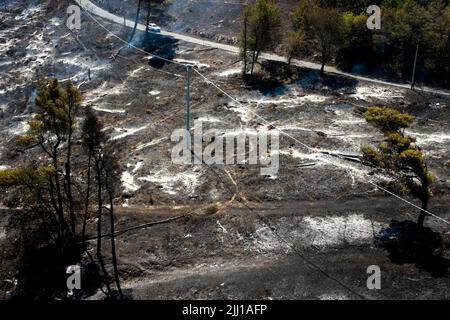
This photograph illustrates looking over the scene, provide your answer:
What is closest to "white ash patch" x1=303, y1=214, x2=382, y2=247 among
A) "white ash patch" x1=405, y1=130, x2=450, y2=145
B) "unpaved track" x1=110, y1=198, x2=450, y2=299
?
"unpaved track" x1=110, y1=198, x2=450, y2=299

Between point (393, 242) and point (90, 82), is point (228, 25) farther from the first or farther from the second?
point (393, 242)

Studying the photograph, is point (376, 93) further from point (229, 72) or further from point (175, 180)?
point (175, 180)

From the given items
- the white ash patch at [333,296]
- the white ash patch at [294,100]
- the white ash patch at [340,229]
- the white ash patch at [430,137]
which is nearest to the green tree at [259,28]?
the white ash patch at [294,100]

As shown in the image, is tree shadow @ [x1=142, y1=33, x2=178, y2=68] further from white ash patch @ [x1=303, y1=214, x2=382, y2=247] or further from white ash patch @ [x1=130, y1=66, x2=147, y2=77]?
white ash patch @ [x1=303, y1=214, x2=382, y2=247]

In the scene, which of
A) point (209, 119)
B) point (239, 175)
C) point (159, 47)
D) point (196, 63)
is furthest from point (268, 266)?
point (159, 47)

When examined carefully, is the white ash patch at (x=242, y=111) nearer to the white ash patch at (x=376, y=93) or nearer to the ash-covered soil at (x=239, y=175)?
the ash-covered soil at (x=239, y=175)

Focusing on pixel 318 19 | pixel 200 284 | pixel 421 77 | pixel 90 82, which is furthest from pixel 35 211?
pixel 421 77

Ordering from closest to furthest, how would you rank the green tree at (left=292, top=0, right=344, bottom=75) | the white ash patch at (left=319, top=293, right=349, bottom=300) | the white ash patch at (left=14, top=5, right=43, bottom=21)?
the white ash patch at (left=319, top=293, right=349, bottom=300), the green tree at (left=292, top=0, right=344, bottom=75), the white ash patch at (left=14, top=5, right=43, bottom=21)
